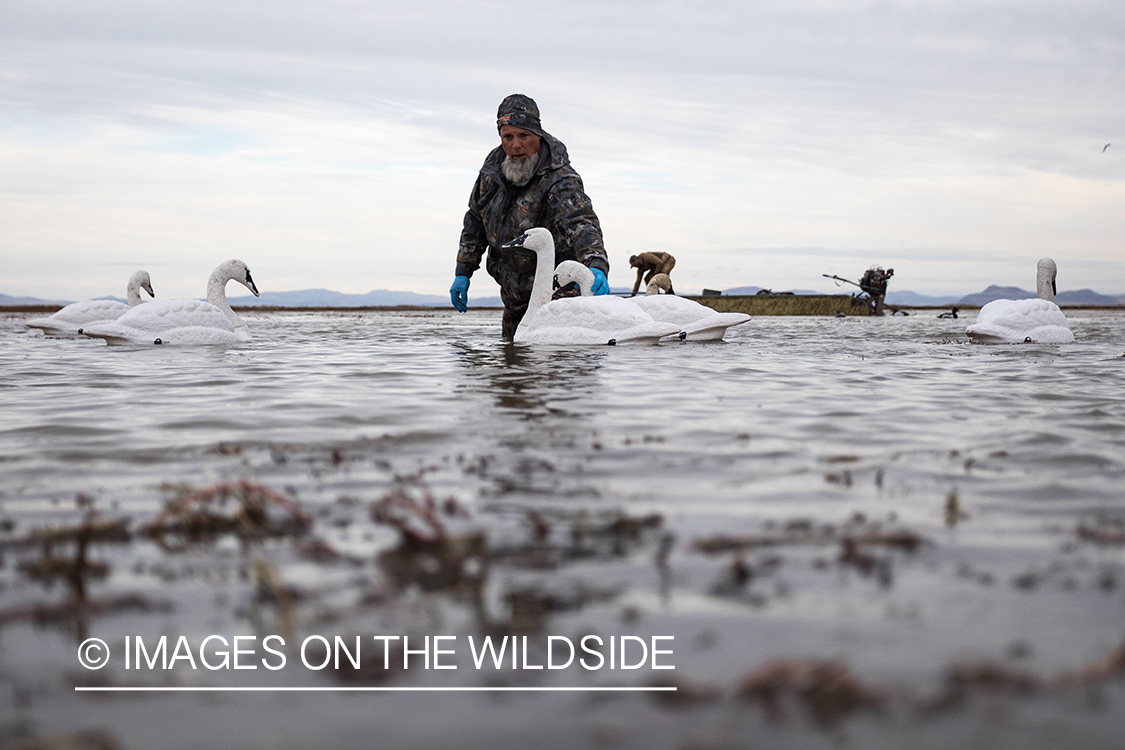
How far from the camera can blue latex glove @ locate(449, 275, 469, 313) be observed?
14398 mm

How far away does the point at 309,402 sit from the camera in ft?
20.6

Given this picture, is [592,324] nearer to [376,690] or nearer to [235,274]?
[235,274]

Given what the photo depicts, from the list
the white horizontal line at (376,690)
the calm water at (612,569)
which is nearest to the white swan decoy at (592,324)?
the calm water at (612,569)

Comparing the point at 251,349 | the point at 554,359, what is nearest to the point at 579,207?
the point at 554,359

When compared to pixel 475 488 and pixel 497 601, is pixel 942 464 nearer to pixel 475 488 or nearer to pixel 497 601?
pixel 475 488

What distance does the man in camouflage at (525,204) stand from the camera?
12680mm

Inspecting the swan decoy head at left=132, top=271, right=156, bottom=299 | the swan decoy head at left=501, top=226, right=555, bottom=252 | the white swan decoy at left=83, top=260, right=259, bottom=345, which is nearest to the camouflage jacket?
the swan decoy head at left=501, top=226, right=555, bottom=252

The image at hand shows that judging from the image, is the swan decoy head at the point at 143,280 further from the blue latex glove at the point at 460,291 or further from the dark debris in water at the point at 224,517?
the dark debris in water at the point at 224,517

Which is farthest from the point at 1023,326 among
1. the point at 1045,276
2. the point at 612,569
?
the point at 612,569

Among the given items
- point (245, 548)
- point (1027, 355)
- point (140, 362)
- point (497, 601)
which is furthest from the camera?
point (1027, 355)

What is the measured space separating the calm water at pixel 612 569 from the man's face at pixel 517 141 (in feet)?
24.8

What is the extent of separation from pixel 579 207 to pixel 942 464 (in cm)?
955

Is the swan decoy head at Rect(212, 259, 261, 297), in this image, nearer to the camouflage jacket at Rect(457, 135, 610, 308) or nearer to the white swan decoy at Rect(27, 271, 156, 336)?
the white swan decoy at Rect(27, 271, 156, 336)

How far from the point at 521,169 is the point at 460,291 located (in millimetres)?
2398
